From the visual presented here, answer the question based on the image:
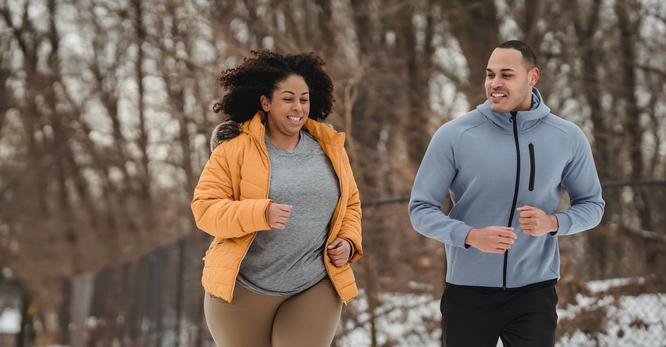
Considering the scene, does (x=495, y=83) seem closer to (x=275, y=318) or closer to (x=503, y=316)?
(x=503, y=316)

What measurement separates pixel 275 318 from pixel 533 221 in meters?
1.26

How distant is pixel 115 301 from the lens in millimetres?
13336

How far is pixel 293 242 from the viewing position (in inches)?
178

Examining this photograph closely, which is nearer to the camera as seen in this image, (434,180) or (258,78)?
(434,180)

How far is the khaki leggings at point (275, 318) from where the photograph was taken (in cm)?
454

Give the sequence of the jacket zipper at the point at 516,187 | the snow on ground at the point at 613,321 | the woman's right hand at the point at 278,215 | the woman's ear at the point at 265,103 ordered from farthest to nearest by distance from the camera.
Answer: the snow on ground at the point at 613,321 → the woman's ear at the point at 265,103 → the jacket zipper at the point at 516,187 → the woman's right hand at the point at 278,215

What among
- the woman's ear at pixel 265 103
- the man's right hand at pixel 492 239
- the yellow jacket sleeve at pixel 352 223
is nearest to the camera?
the man's right hand at pixel 492 239

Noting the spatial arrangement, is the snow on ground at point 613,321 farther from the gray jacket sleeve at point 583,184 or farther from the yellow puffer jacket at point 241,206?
the yellow puffer jacket at point 241,206

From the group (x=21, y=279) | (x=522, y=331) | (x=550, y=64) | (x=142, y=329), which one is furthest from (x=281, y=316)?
(x=21, y=279)

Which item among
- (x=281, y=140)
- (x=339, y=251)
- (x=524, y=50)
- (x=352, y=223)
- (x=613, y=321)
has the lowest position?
(x=613, y=321)

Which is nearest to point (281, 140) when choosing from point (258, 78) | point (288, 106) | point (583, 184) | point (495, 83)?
point (288, 106)

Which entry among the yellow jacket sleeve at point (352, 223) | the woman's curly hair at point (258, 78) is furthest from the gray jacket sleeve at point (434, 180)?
the woman's curly hair at point (258, 78)

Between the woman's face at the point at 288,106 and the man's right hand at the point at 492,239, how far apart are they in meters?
0.99

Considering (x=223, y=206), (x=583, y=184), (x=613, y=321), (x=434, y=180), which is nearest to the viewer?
(x=223, y=206)
